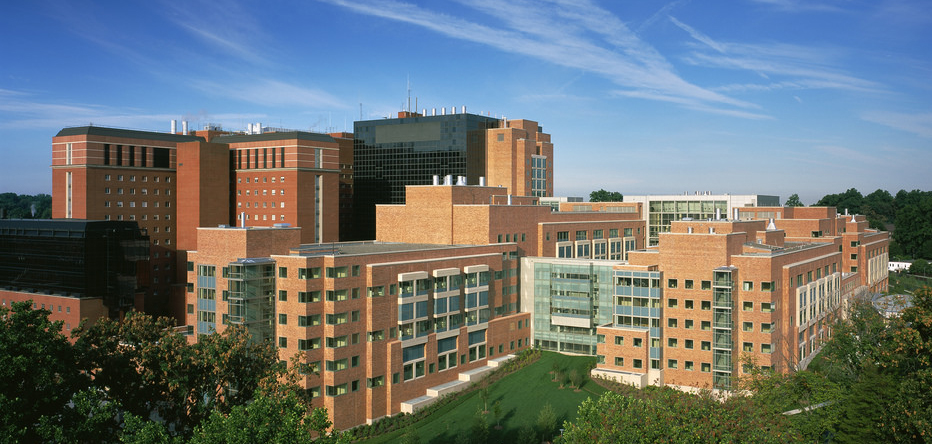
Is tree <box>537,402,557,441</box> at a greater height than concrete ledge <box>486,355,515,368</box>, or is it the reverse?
concrete ledge <box>486,355,515,368</box>

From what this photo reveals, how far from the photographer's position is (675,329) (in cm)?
7362

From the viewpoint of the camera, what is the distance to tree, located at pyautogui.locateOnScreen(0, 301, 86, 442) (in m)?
41.0

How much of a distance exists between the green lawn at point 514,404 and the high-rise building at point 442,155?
56.3 m

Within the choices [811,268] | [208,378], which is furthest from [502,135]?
[208,378]

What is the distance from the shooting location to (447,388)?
239ft

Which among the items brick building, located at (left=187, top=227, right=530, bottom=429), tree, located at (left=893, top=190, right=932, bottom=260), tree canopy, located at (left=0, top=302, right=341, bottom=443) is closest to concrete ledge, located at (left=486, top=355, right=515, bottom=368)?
brick building, located at (left=187, top=227, right=530, bottom=429)

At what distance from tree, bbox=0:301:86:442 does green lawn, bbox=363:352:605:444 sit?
2676 centimetres

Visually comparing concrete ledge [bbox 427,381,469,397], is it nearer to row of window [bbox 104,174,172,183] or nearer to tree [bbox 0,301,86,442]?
tree [bbox 0,301,86,442]

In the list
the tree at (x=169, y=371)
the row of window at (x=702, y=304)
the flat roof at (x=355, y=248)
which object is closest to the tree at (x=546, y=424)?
the row of window at (x=702, y=304)

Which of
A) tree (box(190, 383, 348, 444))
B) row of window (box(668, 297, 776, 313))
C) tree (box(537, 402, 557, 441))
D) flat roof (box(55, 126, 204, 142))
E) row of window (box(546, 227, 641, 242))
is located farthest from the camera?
flat roof (box(55, 126, 204, 142))

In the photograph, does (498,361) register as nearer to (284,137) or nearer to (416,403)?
(416,403)

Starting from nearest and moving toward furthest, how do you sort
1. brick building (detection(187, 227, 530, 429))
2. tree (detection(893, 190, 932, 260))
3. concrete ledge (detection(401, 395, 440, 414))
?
brick building (detection(187, 227, 530, 429)) < concrete ledge (detection(401, 395, 440, 414)) < tree (detection(893, 190, 932, 260))

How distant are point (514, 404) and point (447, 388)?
742 centimetres

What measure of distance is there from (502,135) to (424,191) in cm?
4243
